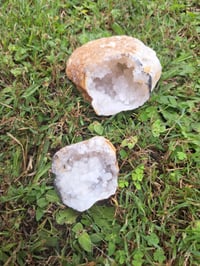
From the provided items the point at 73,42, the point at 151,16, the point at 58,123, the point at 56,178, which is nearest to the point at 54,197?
the point at 56,178

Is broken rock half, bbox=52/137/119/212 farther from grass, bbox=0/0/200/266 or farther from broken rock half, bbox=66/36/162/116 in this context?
broken rock half, bbox=66/36/162/116

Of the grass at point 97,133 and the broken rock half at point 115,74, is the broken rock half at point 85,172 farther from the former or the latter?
the broken rock half at point 115,74

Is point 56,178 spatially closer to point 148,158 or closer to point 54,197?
point 54,197

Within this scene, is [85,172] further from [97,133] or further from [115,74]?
[115,74]

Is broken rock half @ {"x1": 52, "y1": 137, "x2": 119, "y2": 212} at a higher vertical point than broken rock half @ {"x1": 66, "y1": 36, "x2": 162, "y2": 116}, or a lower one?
lower

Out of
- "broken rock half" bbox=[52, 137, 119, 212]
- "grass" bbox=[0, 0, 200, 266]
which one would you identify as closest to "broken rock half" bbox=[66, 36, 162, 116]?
"grass" bbox=[0, 0, 200, 266]

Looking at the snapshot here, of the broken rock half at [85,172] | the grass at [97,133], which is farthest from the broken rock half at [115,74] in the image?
the broken rock half at [85,172]

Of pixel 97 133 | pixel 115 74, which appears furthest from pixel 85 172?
pixel 115 74
